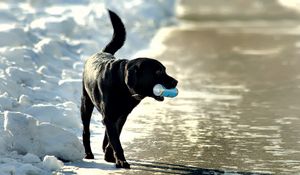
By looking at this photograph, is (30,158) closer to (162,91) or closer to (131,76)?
(131,76)

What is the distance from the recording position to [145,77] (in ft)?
24.5

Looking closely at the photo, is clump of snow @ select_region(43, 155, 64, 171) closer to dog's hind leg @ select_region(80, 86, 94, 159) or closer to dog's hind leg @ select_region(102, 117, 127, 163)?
dog's hind leg @ select_region(102, 117, 127, 163)

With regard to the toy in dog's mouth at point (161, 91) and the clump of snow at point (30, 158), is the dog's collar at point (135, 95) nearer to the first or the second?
the toy in dog's mouth at point (161, 91)

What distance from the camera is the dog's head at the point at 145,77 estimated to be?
24.4 feet

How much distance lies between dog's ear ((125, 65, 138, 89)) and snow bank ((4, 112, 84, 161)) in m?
0.86

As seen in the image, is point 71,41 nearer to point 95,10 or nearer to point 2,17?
point 2,17

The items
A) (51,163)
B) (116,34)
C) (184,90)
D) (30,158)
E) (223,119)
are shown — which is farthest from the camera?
(184,90)

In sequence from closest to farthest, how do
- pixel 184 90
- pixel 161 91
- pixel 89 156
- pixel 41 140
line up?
pixel 161 91 < pixel 41 140 < pixel 89 156 < pixel 184 90

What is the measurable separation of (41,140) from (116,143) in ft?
2.48

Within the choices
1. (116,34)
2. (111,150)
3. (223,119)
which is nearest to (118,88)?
(111,150)

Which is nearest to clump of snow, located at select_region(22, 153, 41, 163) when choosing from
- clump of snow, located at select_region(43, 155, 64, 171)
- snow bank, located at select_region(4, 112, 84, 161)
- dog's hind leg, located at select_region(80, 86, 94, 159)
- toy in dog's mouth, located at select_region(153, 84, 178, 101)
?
clump of snow, located at select_region(43, 155, 64, 171)

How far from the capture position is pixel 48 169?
7227 mm

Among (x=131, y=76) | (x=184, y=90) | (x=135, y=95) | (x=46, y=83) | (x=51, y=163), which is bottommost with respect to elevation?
(x=51, y=163)

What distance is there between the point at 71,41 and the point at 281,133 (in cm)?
940
